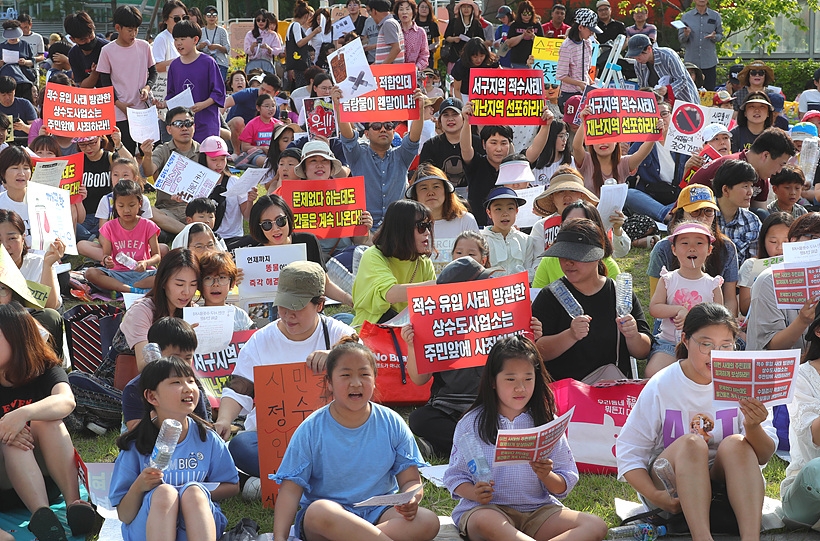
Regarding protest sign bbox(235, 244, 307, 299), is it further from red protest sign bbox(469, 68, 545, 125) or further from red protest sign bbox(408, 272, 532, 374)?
red protest sign bbox(469, 68, 545, 125)

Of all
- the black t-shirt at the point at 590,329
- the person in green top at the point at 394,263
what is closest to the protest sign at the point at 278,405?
the person in green top at the point at 394,263

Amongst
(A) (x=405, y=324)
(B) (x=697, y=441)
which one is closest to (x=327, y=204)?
(A) (x=405, y=324)

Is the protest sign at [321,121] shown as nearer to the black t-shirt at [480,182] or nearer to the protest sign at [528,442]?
the black t-shirt at [480,182]

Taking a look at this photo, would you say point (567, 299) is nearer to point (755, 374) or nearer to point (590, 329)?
point (590, 329)

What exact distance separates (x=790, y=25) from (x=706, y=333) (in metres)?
23.0

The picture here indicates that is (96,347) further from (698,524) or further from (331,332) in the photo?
(698,524)

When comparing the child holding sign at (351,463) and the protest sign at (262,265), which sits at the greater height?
the protest sign at (262,265)

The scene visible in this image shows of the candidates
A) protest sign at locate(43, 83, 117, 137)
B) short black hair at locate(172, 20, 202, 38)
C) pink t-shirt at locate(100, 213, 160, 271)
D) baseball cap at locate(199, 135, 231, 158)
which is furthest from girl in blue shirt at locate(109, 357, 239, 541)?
short black hair at locate(172, 20, 202, 38)

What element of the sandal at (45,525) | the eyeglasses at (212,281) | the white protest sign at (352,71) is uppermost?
the white protest sign at (352,71)

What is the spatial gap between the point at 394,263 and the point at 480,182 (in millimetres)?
2946

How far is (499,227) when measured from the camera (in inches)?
313

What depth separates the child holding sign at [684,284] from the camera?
6.78 m

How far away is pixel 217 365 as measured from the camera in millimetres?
6508

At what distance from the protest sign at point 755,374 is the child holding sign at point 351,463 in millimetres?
1388
